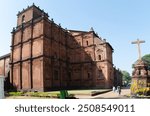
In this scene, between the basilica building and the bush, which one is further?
the basilica building

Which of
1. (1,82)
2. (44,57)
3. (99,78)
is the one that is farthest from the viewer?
(99,78)

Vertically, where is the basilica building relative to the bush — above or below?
above

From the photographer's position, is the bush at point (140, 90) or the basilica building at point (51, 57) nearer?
the bush at point (140, 90)

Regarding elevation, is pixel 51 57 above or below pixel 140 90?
above

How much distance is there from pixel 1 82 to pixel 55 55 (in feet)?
79.7

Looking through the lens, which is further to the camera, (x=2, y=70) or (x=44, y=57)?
(x=2, y=70)

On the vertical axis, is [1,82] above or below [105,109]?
above

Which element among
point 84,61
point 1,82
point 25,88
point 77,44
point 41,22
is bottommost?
point 25,88

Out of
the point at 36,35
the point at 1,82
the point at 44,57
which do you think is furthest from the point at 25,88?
the point at 1,82

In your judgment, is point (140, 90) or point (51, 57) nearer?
point (140, 90)

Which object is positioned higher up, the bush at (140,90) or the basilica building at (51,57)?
the basilica building at (51,57)

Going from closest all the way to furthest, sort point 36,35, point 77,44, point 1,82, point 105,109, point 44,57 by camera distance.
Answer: point 105,109
point 1,82
point 44,57
point 36,35
point 77,44

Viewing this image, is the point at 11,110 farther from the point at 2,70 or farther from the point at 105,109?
the point at 2,70

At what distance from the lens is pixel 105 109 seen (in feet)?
22.0
